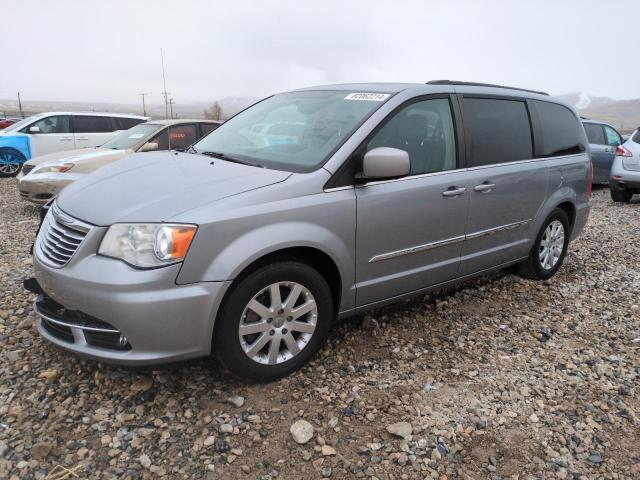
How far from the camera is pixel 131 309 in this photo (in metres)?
2.35

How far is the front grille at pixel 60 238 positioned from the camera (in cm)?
257

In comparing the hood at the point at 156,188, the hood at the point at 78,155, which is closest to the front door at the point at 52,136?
the hood at the point at 78,155

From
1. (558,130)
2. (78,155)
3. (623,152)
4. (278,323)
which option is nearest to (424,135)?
(278,323)

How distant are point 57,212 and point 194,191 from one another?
34.1 inches

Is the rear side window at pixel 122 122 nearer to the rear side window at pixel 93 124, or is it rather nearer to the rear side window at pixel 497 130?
the rear side window at pixel 93 124

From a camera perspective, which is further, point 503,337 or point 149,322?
point 503,337

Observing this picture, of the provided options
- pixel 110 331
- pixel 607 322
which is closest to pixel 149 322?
pixel 110 331

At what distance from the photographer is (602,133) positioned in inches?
450

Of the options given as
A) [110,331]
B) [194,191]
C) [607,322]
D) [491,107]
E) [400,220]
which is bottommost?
[607,322]

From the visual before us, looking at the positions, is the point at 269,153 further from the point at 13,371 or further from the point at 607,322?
the point at 607,322

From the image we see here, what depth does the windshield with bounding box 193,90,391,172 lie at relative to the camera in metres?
3.04

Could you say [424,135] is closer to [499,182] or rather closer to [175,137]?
[499,182]

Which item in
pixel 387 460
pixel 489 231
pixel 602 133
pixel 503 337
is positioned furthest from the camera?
pixel 602 133

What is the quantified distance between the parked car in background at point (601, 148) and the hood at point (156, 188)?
10.4 meters
